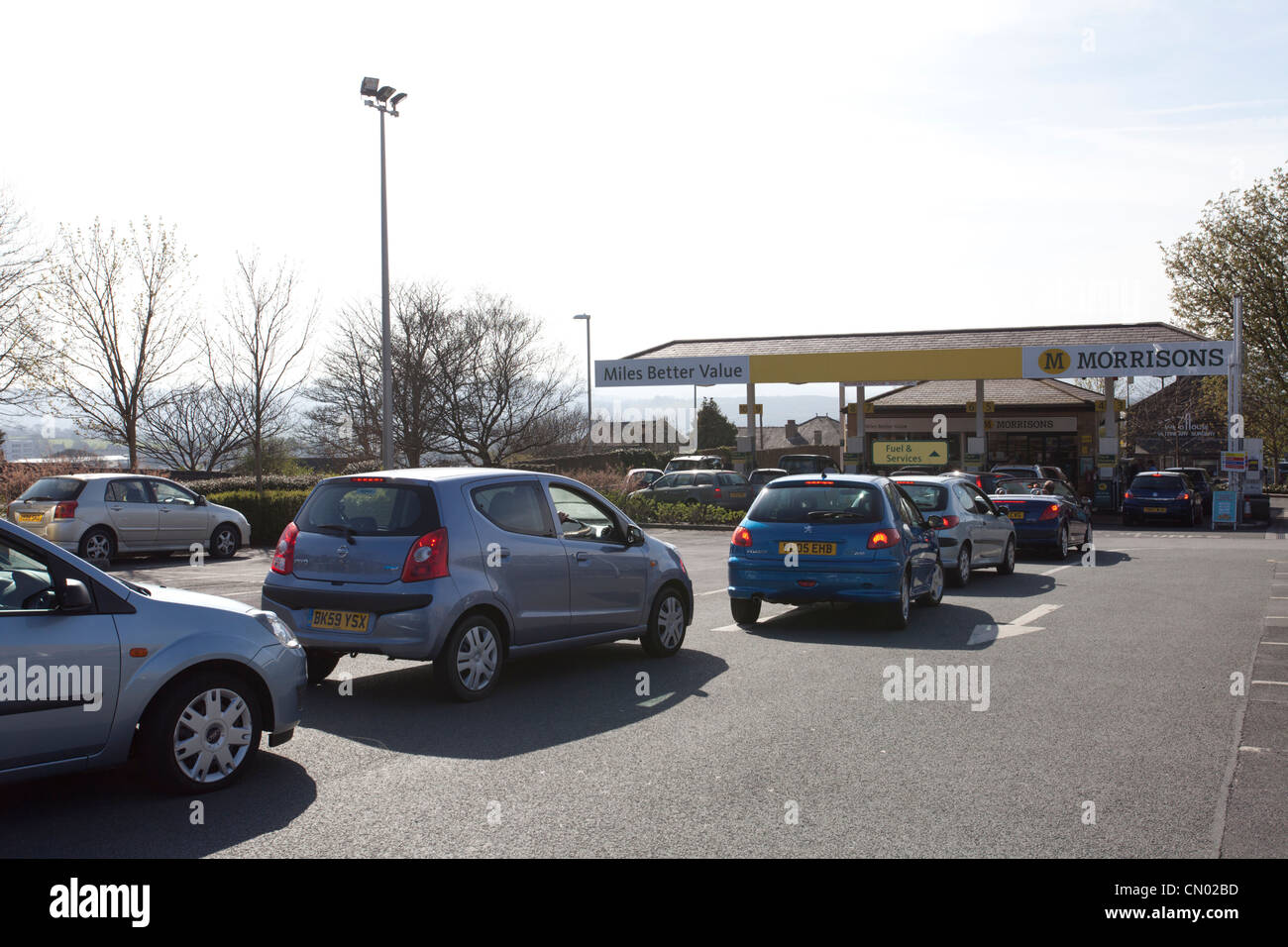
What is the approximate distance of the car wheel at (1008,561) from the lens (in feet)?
55.3

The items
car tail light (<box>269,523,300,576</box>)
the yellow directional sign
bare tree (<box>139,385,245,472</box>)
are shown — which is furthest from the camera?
bare tree (<box>139,385,245,472</box>)

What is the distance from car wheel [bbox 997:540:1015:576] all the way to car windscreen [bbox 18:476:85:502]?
559 inches

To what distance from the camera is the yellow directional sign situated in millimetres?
37969

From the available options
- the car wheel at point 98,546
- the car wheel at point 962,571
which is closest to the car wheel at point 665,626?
the car wheel at point 962,571

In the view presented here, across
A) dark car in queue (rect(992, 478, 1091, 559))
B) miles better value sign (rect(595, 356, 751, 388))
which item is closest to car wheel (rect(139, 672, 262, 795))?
dark car in queue (rect(992, 478, 1091, 559))

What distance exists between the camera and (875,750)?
646 centimetres

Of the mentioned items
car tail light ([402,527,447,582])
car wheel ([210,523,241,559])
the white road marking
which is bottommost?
the white road marking

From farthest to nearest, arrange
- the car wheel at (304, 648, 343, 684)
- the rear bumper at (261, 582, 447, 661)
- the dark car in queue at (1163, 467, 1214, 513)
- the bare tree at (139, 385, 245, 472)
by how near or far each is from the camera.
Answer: the bare tree at (139, 385, 245, 472) → the dark car in queue at (1163, 467, 1214, 513) → the car wheel at (304, 648, 343, 684) → the rear bumper at (261, 582, 447, 661)

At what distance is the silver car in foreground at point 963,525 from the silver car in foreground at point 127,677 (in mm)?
10466

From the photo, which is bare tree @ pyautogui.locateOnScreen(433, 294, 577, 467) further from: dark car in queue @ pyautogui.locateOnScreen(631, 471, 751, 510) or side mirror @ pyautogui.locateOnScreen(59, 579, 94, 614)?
side mirror @ pyautogui.locateOnScreen(59, 579, 94, 614)
